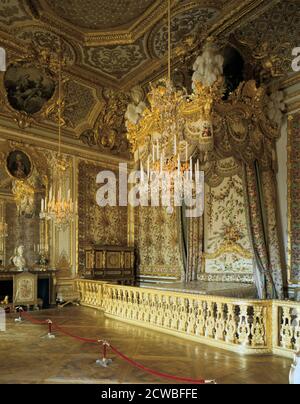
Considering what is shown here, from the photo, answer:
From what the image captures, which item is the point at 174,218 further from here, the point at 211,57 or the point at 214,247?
the point at 211,57

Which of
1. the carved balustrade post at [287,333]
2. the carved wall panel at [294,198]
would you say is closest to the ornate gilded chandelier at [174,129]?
the carved balustrade post at [287,333]

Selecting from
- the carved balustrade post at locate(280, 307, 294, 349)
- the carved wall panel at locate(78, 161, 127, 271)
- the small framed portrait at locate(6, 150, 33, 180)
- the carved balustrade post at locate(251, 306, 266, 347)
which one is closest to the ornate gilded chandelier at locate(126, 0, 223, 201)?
the carved balustrade post at locate(251, 306, 266, 347)

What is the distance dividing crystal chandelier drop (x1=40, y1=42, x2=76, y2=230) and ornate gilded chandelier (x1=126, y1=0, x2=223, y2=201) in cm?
224

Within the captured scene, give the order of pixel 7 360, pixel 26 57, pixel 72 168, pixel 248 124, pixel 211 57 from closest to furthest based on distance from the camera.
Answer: pixel 7 360 → pixel 211 57 → pixel 248 124 → pixel 26 57 → pixel 72 168

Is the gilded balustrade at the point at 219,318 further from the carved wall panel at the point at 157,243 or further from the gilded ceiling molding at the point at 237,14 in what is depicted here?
the gilded ceiling molding at the point at 237,14

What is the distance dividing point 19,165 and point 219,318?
6.14 metres

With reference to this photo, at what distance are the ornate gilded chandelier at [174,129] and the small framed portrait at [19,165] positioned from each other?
151 inches

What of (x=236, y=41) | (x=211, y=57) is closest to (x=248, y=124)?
(x=211, y=57)

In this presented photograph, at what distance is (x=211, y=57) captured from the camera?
5457mm

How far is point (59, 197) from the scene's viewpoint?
7309 mm

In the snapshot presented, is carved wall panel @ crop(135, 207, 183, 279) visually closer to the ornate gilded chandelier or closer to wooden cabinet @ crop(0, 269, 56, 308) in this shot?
wooden cabinet @ crop(0, 269, 56, 308)

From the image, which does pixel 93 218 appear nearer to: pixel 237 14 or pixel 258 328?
pixel 237 14

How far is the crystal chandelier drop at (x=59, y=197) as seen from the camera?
23.8 ft

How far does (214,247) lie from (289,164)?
2.81 meters
